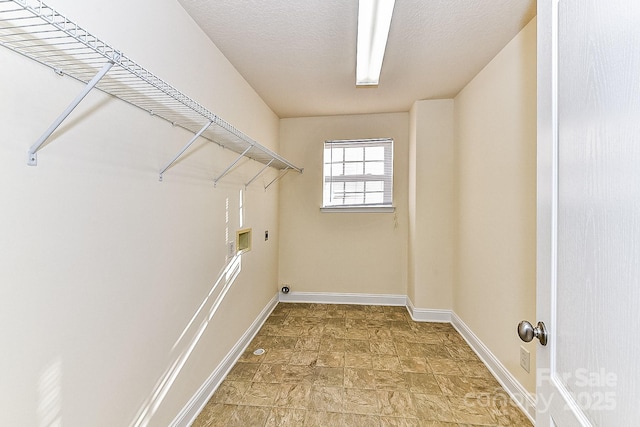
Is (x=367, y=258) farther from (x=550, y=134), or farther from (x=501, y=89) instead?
(x=550, y=134)

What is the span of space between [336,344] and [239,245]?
129cm

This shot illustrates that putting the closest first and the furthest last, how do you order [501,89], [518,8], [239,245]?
[518,8], [501,89], [239,245]

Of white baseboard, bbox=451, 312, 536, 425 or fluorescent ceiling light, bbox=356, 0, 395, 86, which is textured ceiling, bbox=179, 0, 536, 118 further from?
white baseboard, bbox=451, 312, 536, 425

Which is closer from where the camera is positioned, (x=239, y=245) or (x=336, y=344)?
(x=239, y=245)

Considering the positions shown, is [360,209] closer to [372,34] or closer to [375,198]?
[375,198]

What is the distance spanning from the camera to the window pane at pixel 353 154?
11.9ft

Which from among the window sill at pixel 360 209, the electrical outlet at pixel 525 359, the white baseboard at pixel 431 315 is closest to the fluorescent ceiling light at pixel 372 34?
the window sill at pixel 360 209

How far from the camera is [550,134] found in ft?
2.54

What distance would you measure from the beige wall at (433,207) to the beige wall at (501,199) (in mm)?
288

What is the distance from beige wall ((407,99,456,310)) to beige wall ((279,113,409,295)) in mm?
410

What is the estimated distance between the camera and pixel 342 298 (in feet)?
11.9

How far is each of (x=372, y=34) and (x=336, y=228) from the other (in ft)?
7.82

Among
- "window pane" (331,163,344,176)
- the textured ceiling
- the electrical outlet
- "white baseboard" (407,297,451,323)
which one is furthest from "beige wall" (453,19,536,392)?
"window pane" (331,163,344,176)

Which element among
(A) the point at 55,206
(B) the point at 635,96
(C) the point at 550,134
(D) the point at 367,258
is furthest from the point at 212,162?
(D) the point at 367,258
